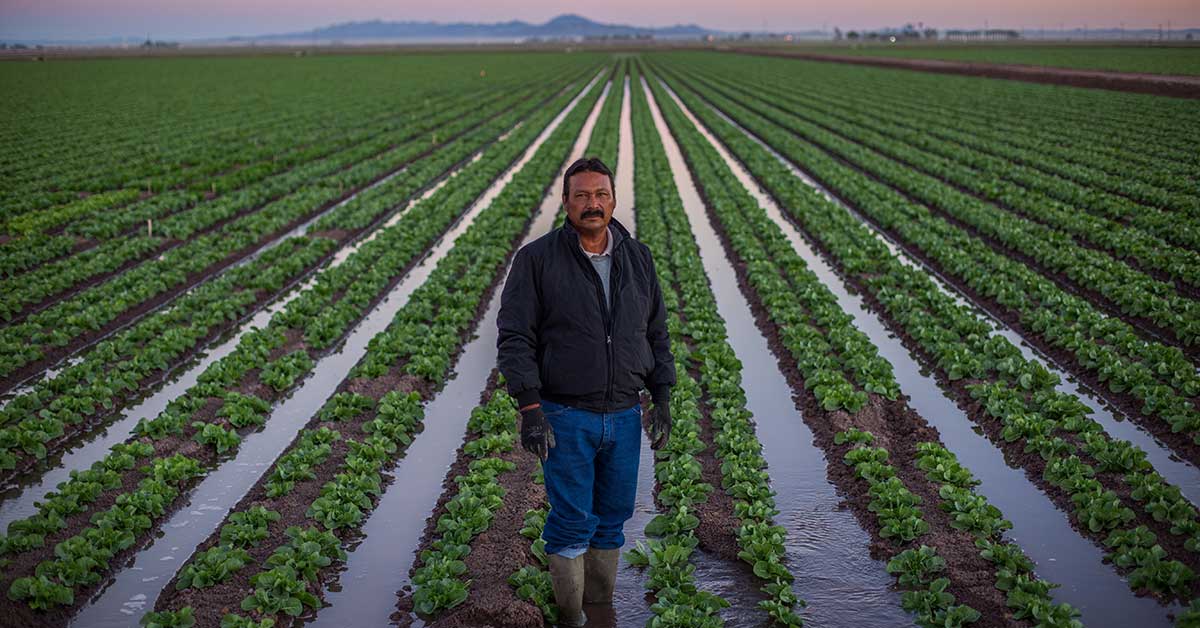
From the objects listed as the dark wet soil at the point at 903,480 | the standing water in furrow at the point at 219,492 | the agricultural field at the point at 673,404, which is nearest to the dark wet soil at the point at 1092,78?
the agricultural field at the point at 673,404

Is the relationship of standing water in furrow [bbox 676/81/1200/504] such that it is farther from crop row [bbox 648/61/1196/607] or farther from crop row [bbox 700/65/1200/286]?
crop row [bbox 700/65/1200/286]

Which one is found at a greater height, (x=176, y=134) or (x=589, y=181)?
(x=589, y=181)

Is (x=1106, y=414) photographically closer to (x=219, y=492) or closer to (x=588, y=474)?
(x=588, y=474)

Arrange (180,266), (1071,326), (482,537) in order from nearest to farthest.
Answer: (482,537), (1071,326), (180,266)

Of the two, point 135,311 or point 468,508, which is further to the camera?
point 135,311

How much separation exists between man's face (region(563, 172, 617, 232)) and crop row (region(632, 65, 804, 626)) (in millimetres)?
2622

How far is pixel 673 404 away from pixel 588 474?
13.5 ft

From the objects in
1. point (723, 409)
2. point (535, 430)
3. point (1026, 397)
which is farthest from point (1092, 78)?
point (535, 430)

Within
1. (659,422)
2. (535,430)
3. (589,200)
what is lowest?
(659,422)

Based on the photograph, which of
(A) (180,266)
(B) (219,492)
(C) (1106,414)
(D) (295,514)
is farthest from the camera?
(A) (180,266)

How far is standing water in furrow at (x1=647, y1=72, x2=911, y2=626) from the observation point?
6023 millimetres

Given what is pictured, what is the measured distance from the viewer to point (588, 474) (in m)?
4.98

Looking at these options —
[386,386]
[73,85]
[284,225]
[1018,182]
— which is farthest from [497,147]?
[73,85]

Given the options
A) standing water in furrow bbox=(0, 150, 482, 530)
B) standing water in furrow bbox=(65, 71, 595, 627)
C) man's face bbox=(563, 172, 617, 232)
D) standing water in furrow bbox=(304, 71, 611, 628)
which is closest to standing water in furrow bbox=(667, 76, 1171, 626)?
standing water in furrow bbox=(304, 71, 611, 628)
